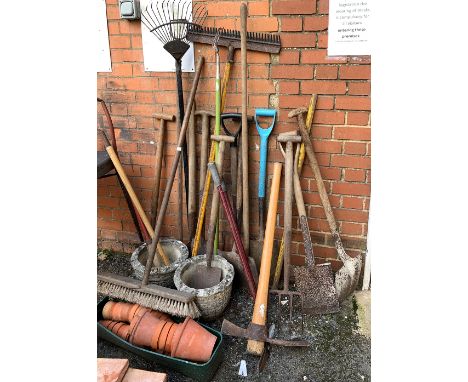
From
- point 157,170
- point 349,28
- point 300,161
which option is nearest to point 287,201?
point 300,161

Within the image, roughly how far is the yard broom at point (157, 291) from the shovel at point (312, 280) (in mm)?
727

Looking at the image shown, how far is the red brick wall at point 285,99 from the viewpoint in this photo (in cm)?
231

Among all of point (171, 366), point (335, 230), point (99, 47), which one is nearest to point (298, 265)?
point (335, 230)

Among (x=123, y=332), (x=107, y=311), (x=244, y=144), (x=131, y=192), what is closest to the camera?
(x=123, y=332)

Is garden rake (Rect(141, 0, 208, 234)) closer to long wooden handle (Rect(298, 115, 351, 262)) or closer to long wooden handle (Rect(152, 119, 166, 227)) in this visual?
long wooden handle (Rect(152, 119, 166, 227))

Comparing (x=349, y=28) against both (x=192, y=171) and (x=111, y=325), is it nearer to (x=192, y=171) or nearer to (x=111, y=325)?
(x=192, y=171)

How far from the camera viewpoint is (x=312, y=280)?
253 centimetres

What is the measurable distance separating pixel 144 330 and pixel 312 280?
1.11 m

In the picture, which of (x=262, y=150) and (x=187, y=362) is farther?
(x=262, y=150)

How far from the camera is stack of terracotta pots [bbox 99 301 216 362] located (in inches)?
81.8

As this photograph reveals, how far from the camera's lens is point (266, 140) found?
8.36ft

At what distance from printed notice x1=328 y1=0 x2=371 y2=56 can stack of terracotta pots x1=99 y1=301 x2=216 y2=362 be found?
182 centimetres

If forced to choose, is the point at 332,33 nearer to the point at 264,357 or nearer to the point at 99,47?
the point at 99,47

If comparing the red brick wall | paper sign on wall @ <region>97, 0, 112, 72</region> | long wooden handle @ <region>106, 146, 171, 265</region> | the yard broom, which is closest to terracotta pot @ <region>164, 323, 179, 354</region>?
the yard broom
